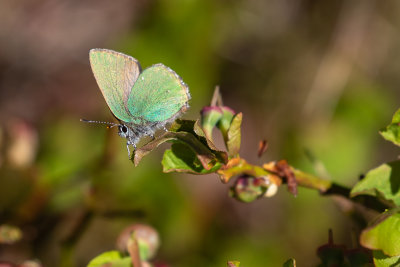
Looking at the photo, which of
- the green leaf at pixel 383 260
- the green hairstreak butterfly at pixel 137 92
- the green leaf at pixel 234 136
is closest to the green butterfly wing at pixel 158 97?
the green hairstreak butterfly at pixel 137 92

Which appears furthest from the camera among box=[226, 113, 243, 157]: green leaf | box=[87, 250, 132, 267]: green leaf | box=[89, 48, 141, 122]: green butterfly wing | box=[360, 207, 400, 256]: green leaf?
box=[89, 48, 141, 122]: green butterfly wing

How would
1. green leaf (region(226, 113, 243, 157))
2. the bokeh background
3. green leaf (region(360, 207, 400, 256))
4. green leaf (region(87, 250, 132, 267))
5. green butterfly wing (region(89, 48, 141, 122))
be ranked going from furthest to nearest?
the bokeh background < green butterfly wing (region(89, 48, 141, 122)) < green leaf (region(87, 250, 132, 267)) < green leaf (region(226, 113, 243, 157)) < green leaf (region(360, 207, 400, 256))

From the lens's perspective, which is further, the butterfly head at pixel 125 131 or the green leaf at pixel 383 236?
the butterfly head at pixel 125 131

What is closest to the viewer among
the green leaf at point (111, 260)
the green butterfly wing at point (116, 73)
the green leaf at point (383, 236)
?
the green leaf at point (383, 236)

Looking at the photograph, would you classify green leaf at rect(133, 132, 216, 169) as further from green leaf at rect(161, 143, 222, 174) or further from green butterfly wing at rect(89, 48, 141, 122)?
green butterfly wing at rect(89, 48, 141, 122)

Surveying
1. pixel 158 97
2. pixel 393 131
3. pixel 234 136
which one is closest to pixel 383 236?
pixel 393 131

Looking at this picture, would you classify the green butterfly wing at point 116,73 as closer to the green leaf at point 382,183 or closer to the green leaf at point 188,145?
the green leaf at point 188,145

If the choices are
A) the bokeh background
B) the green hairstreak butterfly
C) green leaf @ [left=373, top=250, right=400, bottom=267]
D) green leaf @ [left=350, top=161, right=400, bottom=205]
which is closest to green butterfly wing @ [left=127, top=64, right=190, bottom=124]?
the green hairstreak butterfly

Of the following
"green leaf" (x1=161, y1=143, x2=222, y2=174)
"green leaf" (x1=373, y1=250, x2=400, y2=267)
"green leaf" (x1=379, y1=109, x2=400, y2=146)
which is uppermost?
"green leaf" (x1=379, y1=109, x2=400, y2=146)
